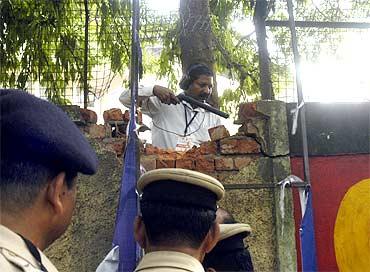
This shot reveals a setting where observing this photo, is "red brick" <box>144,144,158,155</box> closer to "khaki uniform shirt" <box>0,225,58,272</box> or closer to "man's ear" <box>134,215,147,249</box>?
"man's ear" <box>134,215,147,249</box>

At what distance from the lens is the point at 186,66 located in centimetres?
582

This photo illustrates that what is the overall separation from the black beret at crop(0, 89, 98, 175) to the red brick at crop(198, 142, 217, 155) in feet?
8.37

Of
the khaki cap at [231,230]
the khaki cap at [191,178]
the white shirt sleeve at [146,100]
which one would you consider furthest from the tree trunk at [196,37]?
the khaki cap at [191,178]

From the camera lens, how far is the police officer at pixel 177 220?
160cm

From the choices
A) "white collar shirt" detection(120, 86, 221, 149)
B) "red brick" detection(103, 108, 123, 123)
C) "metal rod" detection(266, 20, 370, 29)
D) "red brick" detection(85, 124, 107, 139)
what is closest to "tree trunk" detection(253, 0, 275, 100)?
A: "metal rod" detection(266, 20, 370, 29)

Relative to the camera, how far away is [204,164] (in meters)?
3.75

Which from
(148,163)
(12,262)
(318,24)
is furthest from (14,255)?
(318,24)

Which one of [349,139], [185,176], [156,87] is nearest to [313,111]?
[349,139]

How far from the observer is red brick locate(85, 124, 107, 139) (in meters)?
3.76

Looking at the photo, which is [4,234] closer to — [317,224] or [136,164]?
[136,164]

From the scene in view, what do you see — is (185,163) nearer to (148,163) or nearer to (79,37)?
(148,163)

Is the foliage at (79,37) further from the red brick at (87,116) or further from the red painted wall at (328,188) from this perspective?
the red brick at (87,116)

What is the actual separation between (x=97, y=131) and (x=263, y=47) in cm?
132

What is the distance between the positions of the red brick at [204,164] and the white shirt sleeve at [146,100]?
21.1 inches
